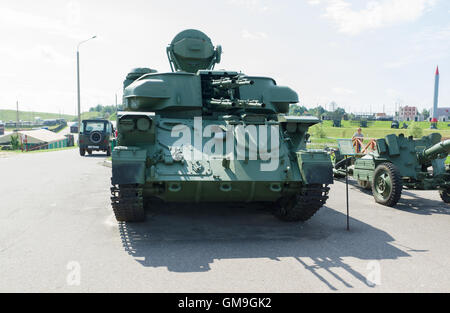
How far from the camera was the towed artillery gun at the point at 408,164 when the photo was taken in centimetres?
935

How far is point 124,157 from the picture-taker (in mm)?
5828

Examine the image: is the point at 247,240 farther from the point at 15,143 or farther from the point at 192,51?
the point at 15,143

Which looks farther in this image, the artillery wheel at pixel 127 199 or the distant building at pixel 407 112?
the distant building at pixel 407 112

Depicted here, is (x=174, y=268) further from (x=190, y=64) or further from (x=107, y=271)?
(x=190, y=64)

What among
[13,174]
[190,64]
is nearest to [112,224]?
[190,64]

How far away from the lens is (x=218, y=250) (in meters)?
5.54

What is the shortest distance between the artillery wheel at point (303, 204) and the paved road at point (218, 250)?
0.63ft

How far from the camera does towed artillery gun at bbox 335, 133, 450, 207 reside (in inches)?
368

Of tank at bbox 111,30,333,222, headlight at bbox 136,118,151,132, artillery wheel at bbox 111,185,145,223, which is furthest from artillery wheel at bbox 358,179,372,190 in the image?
artillery wheel at bbox 111,185,145,223

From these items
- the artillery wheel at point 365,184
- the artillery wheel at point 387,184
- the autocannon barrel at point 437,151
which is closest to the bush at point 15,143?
the artillery wheel at point 365,184

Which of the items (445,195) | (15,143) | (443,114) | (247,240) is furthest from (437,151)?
(443,114)

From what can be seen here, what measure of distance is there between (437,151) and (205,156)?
6.17m

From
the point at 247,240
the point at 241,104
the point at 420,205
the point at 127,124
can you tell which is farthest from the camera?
the point at 420,205

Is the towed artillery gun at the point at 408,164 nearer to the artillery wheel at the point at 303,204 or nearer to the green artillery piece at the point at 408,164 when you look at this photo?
the green artillery piece at the point at 408,164
